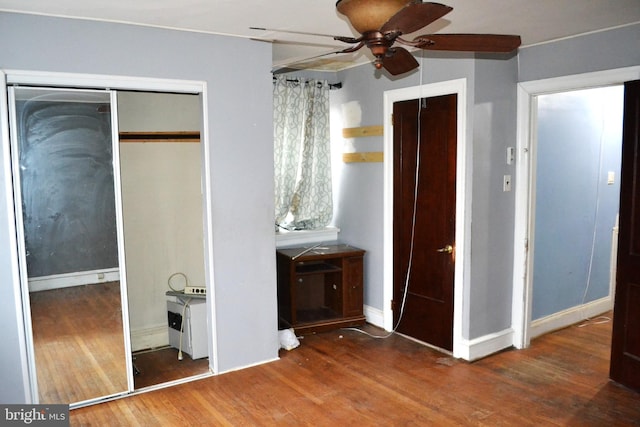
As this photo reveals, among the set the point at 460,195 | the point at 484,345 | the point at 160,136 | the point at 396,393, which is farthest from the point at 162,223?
the point at 484,345

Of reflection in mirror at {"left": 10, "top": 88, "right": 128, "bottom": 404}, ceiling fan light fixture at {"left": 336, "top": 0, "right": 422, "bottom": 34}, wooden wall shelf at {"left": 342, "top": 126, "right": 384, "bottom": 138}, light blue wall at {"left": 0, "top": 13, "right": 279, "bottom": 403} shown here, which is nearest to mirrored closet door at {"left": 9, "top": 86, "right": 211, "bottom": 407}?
reflection in mirror at {"left": 10, "top": 88, "right": 128, "bottom": 404}

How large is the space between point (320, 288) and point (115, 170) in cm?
230

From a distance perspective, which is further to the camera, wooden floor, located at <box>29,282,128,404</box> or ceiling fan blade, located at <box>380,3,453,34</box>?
wooden floor, located at <box>29,282,128,404</box>

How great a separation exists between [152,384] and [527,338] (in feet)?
9.53

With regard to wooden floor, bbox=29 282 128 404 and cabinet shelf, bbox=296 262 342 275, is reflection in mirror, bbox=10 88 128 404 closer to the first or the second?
wooden floor, bbox=29 282 128 404

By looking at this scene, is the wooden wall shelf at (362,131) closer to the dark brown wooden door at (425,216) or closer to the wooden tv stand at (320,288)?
the dark brown wooden door at (425,216)

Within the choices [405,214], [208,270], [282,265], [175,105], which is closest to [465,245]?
[405,214]

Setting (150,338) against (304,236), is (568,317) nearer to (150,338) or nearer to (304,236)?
(304,236)

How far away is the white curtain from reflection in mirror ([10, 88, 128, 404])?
70.7 inches

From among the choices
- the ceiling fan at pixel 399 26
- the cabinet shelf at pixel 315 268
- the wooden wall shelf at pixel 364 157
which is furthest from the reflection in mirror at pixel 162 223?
the ceiling fan at pixel 399 26

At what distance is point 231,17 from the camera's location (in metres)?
2.97

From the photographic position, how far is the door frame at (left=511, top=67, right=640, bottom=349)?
153 inches

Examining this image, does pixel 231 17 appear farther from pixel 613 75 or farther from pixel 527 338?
pixel 527 338

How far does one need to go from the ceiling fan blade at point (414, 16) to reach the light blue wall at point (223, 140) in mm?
1805
